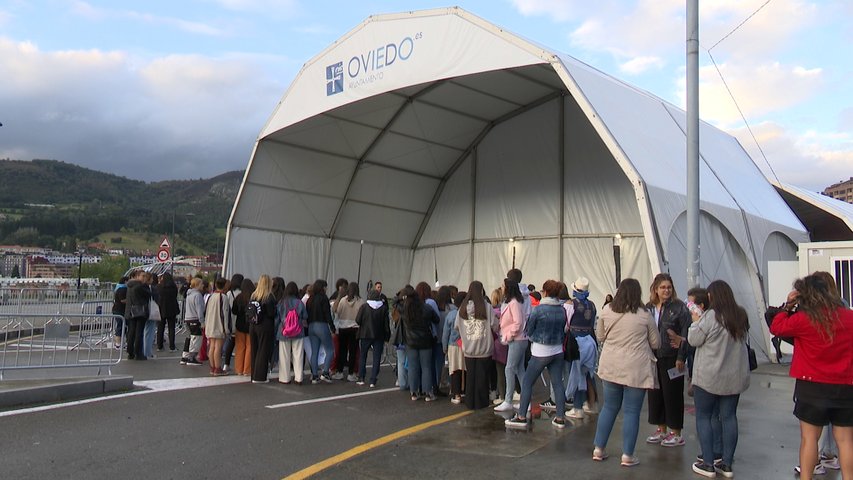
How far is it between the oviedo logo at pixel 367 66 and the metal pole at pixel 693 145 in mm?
6231

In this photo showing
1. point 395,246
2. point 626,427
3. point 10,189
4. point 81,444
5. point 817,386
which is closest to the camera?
point 817,386

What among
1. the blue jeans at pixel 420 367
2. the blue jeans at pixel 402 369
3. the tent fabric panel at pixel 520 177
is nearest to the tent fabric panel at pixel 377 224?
the tent fabric panel at pixel 520 177

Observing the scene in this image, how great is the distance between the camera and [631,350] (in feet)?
18.6

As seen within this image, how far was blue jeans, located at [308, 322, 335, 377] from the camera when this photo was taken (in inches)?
406

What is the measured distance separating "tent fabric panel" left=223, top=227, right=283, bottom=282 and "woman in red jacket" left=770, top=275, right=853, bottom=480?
15937 mm

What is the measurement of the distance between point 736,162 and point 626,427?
17193mm

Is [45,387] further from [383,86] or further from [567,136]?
[567,136]

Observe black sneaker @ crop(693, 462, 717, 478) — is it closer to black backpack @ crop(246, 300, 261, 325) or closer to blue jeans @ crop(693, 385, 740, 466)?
blue jeans @ crop(693, 385, 740, 466)

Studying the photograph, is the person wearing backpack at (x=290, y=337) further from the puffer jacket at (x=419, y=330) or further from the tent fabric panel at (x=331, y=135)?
the tent fabric panel at (x=331, y=135)

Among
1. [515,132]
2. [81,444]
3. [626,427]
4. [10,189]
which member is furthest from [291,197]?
[10,189]

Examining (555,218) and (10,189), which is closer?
(555,218)

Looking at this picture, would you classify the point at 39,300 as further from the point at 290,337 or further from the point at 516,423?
the point at 516,423

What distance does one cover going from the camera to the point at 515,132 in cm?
2056

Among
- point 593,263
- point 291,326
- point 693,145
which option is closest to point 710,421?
point 693,145
